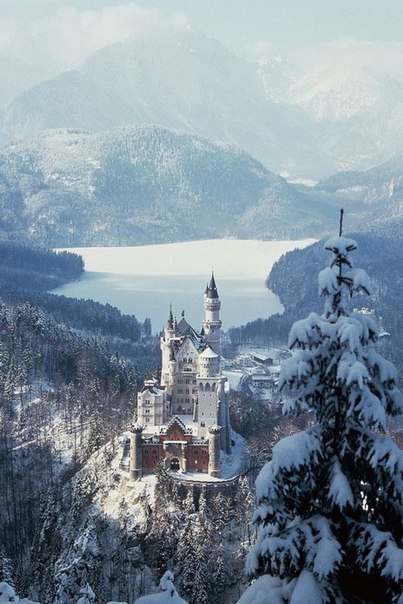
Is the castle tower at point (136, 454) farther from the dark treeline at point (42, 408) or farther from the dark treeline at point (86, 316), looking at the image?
the dark treeline at point (86, 316)

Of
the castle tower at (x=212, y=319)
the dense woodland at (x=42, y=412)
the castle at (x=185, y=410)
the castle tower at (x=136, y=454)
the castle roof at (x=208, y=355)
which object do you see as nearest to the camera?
the castle tower at (x=136, y=454)

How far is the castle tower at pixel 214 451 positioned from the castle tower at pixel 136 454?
4.49m

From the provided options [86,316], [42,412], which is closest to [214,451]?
[42,412]

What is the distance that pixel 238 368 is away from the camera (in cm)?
10512

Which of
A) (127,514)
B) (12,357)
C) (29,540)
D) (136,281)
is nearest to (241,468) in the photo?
(127,514)

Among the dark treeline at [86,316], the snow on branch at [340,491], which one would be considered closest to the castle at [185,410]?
the snow on branch at [340,491]

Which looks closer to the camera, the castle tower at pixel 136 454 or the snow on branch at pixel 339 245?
the snow on branch at pixel 339 245

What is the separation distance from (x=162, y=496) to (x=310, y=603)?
43066 mm

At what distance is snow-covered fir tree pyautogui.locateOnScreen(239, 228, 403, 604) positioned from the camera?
32.7ft

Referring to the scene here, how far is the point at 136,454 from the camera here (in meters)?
54.5

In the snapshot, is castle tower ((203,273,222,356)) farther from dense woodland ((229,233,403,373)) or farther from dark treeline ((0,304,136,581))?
dense woodland ((229,233,403,373))

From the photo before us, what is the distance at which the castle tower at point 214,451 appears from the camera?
53906 mm

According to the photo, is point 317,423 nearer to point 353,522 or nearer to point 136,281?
point 353,522

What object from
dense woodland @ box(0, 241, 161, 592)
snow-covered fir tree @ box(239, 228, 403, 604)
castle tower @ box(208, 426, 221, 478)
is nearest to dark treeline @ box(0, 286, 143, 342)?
dense woodland @ box(0, 241, 161, 592)
